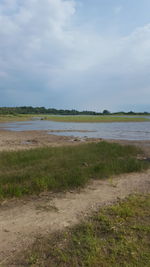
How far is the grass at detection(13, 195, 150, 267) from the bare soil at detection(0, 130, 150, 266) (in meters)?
0.28

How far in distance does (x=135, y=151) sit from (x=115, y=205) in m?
9.56

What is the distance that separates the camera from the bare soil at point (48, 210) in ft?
12.0

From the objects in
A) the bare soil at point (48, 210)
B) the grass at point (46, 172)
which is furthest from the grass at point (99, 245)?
the grass at point (46, 172)

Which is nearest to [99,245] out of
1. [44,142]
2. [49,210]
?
[49,210]

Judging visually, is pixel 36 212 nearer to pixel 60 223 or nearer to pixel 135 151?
pixel 60 223

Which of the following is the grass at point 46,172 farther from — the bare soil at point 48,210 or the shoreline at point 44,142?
the shoreline at point 44,142

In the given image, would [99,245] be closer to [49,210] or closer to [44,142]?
[49,210]

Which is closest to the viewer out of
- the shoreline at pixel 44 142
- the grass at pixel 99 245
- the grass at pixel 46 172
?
the grass at pixel 99 245

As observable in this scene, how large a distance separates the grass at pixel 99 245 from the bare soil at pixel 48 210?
10.9 inches

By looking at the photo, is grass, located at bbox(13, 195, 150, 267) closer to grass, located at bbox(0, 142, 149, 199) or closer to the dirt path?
the dirt path

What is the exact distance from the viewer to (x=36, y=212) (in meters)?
4.74

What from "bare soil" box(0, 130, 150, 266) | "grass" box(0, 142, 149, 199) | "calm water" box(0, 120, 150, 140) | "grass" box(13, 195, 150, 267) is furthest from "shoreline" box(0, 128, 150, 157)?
"grass" box(13, 195, 150, 267)

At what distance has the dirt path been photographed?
3.66 metres

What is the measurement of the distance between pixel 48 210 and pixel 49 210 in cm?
3
